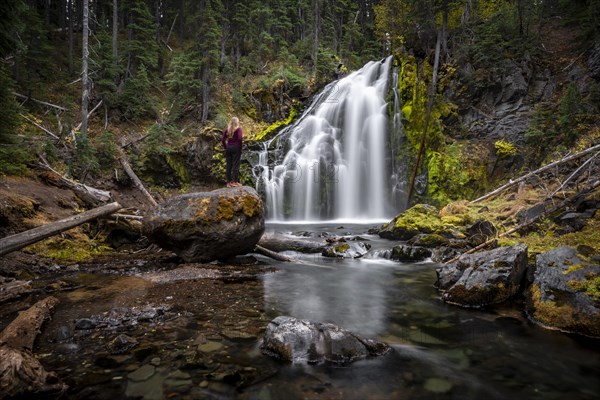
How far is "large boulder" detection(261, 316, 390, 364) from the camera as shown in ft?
11.6

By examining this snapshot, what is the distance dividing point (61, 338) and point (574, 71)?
23.6 metres

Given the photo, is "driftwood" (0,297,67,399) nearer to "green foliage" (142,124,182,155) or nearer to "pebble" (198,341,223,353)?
"pebble" (198,341,223,353)

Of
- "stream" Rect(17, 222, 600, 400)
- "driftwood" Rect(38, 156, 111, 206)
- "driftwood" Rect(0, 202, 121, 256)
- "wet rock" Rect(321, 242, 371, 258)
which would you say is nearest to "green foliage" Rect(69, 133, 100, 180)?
"driftwood" Rect(38, 156, 111, 206)

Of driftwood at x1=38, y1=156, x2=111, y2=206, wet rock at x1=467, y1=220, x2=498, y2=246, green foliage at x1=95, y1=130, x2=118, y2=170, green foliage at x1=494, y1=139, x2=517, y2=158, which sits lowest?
wet rock at x1=467, y1=220, x2=498, y2=246

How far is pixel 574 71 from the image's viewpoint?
57.8 ft

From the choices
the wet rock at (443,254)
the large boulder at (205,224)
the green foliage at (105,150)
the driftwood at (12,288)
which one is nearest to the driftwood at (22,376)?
the driftwood at (12,288)

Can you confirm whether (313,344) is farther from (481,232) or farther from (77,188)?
(77,188)

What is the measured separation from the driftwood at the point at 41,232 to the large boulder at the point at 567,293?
26.4ft

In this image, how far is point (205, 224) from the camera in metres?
7.32

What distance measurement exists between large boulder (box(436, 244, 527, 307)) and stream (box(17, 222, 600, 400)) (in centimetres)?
24

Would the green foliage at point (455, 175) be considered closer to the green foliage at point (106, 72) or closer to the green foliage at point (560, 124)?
the green foliage at point (560, 124)

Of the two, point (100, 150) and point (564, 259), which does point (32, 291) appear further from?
point (100, 150)

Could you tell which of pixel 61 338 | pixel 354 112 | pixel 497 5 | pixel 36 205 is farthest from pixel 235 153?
pixel 497 5

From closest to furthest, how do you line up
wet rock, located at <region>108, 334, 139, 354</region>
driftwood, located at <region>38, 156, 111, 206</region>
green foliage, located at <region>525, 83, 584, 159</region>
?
wet rock, located at <region>108, 334, 139, 354</region>, driftwood, located at <region>38, 156, 111, 206</region>, green foliage, located at <region>525, 83, 584, 159</region>
